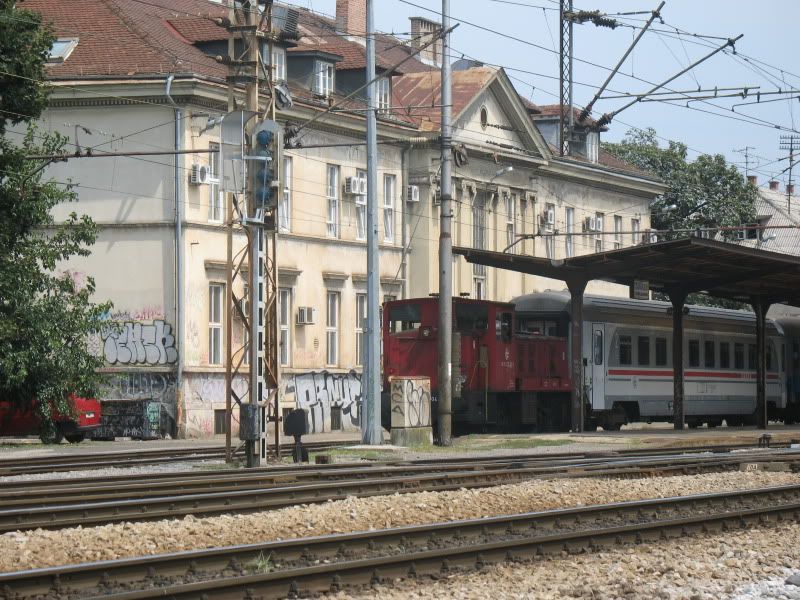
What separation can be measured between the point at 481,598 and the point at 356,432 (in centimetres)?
→ 3411

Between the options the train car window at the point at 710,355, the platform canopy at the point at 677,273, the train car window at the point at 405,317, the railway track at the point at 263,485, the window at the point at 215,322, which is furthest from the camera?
the train car window at the point at 710,355

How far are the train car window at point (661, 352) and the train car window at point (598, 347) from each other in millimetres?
3305

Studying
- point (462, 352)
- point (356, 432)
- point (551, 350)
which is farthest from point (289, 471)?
point (356, 432)

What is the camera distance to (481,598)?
10688mm

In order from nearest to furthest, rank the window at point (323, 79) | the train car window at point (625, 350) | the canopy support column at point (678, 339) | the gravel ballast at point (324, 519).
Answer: the gravel ballast at point (324, 519) → the train car window at point (625, 350) → the canopy support column at point (678, 339) → the window at point (323, 79)

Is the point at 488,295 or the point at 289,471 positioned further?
the point at 488,295

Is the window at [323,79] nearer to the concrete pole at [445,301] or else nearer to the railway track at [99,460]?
the concrete pole at [445,301]

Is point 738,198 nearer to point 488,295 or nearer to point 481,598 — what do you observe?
point 488,295

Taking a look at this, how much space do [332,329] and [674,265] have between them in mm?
13617

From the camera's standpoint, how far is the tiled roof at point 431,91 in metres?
49.5

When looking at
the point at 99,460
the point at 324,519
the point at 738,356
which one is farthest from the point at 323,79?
the point at 324,519

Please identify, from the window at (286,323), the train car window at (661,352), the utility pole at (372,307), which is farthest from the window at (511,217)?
the utility pole at (372,307)

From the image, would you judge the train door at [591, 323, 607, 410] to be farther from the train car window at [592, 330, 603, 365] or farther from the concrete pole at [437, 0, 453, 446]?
the concrete pole at [437, 0, 453, 446]

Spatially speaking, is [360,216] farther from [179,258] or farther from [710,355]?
[710,355]
